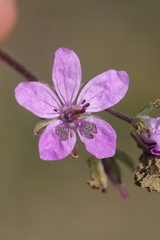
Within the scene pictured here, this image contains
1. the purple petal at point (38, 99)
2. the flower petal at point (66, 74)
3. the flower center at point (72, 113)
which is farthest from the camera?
the flower center at point (72, 113)

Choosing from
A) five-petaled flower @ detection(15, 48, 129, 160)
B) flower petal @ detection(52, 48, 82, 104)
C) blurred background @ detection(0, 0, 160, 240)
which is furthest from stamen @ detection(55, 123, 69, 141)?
blurred background @ detection(0, 0, 160, 240)

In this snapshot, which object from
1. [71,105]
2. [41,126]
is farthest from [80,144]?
[41,126]

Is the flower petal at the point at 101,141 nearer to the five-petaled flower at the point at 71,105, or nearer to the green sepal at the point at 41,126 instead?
the five-petaled flower at the point at 71,105

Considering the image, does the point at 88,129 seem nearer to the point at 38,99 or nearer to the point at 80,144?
the point at 38,99

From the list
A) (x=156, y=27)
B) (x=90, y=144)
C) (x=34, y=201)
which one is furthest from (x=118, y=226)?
(x=90, y=144)

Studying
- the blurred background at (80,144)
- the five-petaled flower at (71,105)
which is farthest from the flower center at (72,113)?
the blurred background at (80,144)

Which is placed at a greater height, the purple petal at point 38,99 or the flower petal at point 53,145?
the purple petal at point 38,99

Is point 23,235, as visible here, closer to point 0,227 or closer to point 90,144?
Answer: point 0,227
